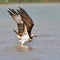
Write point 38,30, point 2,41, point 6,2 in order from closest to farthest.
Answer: point 2,41 → point 38,30 → point 6,2

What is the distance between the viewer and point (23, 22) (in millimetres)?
12977

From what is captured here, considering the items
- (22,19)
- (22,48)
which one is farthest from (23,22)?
(22,48)

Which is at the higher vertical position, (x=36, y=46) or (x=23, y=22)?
(x=23, y=22)

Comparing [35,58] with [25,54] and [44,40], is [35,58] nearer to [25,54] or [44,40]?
[25,54]

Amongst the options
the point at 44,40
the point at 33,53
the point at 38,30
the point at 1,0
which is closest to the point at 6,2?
the point at 1,0

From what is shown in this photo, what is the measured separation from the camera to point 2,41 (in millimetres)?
14930

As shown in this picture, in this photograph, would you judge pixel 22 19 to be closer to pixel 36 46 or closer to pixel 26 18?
pixel 26 18

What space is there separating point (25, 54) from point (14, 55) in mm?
326

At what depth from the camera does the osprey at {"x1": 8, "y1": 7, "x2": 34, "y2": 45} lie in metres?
12.8

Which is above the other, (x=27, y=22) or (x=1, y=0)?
(x=27, y=22)

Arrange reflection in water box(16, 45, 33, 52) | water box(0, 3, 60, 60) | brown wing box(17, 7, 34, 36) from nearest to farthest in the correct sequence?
water box(0, 3, 60, 60)
brown wing box(17, 7, 34, 36)
reflection in water box(16, 45, 33, 52)

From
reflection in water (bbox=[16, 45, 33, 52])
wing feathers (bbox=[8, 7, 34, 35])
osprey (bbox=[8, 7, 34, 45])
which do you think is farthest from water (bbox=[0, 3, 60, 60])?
wing feathers (bbox=[8, 7, 34, 35])

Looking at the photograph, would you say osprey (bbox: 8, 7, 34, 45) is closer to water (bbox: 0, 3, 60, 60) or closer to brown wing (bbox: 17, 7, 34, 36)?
brown wing (bbox: 17, 7, 34, 36)

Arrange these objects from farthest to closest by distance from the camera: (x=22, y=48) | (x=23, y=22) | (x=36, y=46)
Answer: (x=36, y=46), (x=22, y=48), (x=23, y=22)
